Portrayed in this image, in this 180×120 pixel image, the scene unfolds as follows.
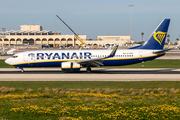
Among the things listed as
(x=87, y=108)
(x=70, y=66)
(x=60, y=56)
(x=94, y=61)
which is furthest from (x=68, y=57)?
(x=87, y=108)

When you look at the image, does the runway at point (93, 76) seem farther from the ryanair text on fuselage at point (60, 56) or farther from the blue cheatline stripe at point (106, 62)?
the ryanair text on fuselage at point (60, 56)

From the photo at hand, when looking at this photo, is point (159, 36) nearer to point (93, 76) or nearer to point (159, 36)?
point (159, 36)

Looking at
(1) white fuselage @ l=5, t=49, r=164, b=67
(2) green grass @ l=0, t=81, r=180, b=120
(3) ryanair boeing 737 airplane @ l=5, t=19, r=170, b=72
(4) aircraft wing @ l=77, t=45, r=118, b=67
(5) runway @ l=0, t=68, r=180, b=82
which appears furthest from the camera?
(1) white fuselage @ l=5, t=49, r=164, b=67

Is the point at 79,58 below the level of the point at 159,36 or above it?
below

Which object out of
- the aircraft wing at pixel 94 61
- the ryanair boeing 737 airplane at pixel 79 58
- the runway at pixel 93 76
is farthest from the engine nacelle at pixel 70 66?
the runway at pixel 93 76

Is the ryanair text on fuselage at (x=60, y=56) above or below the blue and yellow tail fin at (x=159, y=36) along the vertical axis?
below

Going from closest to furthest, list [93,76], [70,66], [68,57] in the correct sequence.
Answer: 1. [93,76]
2. [70,66]
3. [68,57]

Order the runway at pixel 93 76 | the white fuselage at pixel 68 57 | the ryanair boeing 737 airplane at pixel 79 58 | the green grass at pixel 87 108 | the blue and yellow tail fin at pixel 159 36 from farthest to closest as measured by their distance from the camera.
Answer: the blue and yellow tail fin at pixel 159 36
the white fuselage at pixel 68 57
the ryanair boeing 737 airplane at pixel 79 58
the runway at pixel 93 76
the green grass at pixel 87 108

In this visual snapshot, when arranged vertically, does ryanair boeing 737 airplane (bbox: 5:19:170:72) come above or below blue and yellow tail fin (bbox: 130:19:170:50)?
below

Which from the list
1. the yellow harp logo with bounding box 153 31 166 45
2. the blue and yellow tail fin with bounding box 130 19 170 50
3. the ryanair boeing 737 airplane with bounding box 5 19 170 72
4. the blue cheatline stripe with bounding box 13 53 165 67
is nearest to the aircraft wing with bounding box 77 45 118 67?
the ryanair boeing 737 airplane with bounding box 5 19 170 72

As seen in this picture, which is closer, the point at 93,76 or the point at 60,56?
the point at 93,76

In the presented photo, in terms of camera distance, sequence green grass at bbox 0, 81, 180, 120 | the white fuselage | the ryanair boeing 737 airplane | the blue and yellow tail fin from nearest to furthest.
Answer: green grass at bbox 0, 81, 180, 120, the ryanair boeing 737 airplane, the white fuselage, the blue and yellow tail fin

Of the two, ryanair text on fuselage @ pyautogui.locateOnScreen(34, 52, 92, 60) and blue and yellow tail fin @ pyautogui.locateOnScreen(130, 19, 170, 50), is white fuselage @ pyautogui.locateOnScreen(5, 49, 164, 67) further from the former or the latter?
blue and yellow tail fin @ pyautogui.locateOnScreen(130, 19, 170, 50)

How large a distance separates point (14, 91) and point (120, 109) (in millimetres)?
12731
